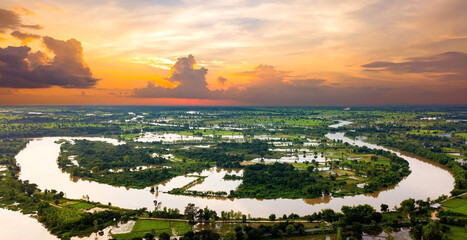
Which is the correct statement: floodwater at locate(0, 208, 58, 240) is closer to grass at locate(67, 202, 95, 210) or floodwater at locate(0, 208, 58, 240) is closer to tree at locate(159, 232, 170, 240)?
grass at locate(67, 202, 95, 210)

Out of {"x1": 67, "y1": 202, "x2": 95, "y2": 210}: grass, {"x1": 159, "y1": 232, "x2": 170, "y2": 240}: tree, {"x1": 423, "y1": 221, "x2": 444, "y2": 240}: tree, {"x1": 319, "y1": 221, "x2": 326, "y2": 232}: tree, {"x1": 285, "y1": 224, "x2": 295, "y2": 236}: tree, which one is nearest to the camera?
{"x1": 423, "y1": 221, "x2": 444, "y2": 240}: tree

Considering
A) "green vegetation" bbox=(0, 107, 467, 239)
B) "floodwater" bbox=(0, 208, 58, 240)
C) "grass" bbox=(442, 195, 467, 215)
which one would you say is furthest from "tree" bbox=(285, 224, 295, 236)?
"floodwater" bbox=(0, 208, 58, 240)

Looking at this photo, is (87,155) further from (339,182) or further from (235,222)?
(339,182)

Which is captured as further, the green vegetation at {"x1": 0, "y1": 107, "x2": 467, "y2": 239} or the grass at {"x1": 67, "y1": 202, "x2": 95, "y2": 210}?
the grass at {"x1": 67, "y1": 202, "x2": 95, "y2": 210}

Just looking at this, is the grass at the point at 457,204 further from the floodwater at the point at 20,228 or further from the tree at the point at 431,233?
the floodwater at the point at 20,228

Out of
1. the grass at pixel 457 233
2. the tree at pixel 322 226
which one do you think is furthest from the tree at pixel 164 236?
the grass at pixel 457 233

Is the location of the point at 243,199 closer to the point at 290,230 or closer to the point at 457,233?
the point at 290,230
